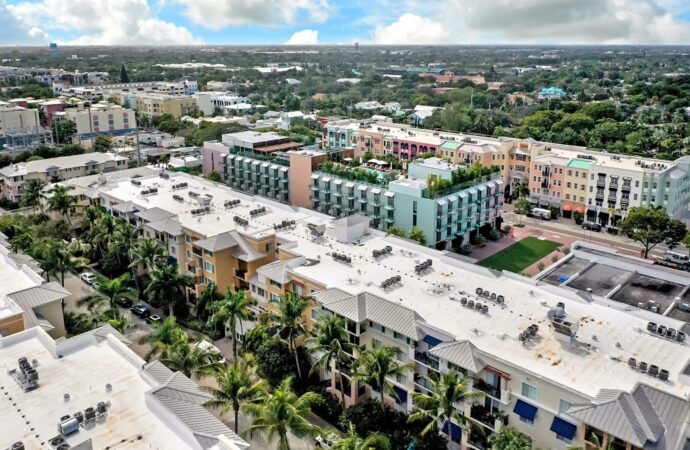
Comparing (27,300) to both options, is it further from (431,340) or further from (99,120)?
(99,120)

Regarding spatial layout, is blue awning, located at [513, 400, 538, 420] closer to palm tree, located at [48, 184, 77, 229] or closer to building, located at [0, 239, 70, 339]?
building, located at [0, 239, 70, 339]

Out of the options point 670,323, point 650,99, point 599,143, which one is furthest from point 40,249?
point 650,99

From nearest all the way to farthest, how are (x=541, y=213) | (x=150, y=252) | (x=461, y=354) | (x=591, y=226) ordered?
(x=461, y=354) < (x=150, y=252) < (x=591, y=226) < (x=541, y=213)

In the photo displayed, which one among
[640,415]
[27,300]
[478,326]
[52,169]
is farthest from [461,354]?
[52,169]

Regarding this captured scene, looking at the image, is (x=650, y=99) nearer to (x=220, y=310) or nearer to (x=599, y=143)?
(x=599, y=143)

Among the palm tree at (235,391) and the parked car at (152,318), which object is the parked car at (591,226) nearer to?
the parked car at (152,318)

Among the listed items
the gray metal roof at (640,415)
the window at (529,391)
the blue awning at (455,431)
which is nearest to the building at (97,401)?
the blue awning at (455,431)

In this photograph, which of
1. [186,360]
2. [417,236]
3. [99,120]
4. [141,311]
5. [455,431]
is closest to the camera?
[455,431]
